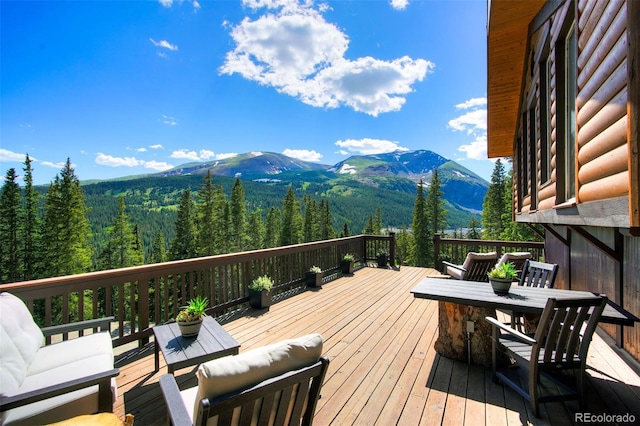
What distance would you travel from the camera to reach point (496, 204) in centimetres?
2498

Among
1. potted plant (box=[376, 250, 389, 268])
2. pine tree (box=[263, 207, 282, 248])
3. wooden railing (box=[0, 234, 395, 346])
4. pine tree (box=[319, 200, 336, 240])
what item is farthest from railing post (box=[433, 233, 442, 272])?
pine tree (box=[263, 207, 282, 248])

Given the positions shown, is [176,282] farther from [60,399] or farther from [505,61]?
[505,61]

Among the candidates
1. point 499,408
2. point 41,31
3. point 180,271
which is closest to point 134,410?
point 180,271

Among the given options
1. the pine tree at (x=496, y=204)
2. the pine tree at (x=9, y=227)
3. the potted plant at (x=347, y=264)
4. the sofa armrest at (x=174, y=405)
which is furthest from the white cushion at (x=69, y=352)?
the pine tree at (x=496, y=204)

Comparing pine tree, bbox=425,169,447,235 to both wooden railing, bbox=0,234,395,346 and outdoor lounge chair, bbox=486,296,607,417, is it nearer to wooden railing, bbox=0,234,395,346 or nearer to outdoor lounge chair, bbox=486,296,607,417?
wooden railing, bbox=0,234,395,346

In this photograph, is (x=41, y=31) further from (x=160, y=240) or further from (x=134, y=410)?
(x=160, y=240)

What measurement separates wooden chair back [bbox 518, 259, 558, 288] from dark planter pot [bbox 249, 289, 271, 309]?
3942mm

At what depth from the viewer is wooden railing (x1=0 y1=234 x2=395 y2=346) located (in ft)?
9.20

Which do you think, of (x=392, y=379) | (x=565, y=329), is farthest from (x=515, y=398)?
(x=392, y=379)

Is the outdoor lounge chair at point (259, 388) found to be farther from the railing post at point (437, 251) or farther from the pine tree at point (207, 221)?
the pine tree at point (207, 221)

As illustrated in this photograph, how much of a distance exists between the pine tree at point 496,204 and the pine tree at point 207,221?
27722mm

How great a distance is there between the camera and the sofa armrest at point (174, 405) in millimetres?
1273

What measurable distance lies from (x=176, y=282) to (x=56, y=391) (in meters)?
2.38

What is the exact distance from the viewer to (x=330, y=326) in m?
4.10
